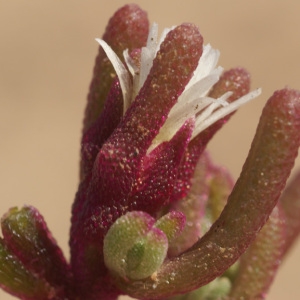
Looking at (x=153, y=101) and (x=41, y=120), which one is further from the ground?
(x=41, y=120)

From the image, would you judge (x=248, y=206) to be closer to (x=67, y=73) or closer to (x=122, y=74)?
(x=122, y=74)

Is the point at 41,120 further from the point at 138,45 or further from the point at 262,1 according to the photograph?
the point at 138,45

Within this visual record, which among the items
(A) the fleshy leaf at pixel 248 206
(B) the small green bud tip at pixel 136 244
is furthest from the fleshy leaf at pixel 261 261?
(B) the small green bud tip at pixel 136 244

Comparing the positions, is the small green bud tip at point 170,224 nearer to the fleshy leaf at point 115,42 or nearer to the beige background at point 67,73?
the fleshy leaf at point 115,42

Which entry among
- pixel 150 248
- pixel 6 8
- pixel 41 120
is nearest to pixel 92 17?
pixel 6 8

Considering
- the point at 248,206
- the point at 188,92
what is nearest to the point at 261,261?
the point at 248,206

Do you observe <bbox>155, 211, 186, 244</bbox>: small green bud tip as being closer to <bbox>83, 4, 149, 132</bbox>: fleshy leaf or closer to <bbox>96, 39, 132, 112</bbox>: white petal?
<bbox>96, 39, 132, 112</bbox>: white petal
